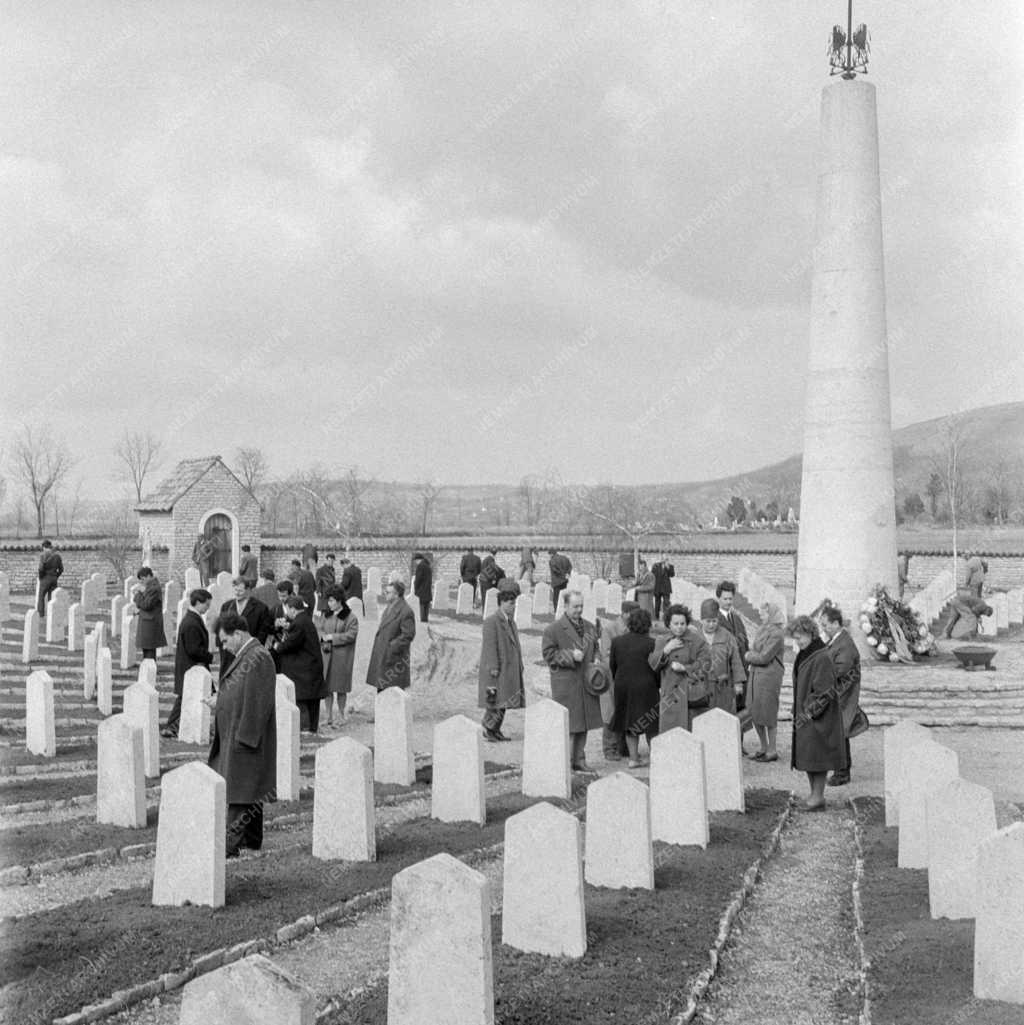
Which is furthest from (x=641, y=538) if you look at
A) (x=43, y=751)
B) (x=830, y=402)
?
(x=43, y=751)

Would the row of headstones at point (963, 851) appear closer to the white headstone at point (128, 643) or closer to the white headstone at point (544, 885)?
the white headstone at point (544, 885)

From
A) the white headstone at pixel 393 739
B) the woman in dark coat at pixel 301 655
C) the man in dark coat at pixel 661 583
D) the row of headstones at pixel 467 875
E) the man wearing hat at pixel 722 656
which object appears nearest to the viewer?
the row of headstones at pixel 467 875

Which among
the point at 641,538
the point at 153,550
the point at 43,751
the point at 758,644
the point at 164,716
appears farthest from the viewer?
the point at 641,538

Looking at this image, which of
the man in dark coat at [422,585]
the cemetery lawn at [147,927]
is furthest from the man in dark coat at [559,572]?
the cemetery lawn at [147,927]

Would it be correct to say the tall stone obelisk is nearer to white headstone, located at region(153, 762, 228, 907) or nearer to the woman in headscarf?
the woman in headscarf

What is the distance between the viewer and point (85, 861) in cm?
712

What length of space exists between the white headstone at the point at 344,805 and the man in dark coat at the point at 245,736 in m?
0.38

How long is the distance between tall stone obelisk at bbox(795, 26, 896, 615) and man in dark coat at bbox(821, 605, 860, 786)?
7.89m

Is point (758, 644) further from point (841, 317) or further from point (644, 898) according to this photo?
point (841, 317)

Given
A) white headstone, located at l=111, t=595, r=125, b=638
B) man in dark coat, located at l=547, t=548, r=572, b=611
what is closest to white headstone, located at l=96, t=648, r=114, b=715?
white headstone, located at l=111, t=595, r=125, b=638

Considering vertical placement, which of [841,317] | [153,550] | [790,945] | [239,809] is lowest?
[790,945]

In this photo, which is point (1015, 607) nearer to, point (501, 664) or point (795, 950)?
point (501, 664)

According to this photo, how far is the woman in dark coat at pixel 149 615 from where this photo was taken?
637 inches

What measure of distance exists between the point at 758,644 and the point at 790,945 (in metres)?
5.65
